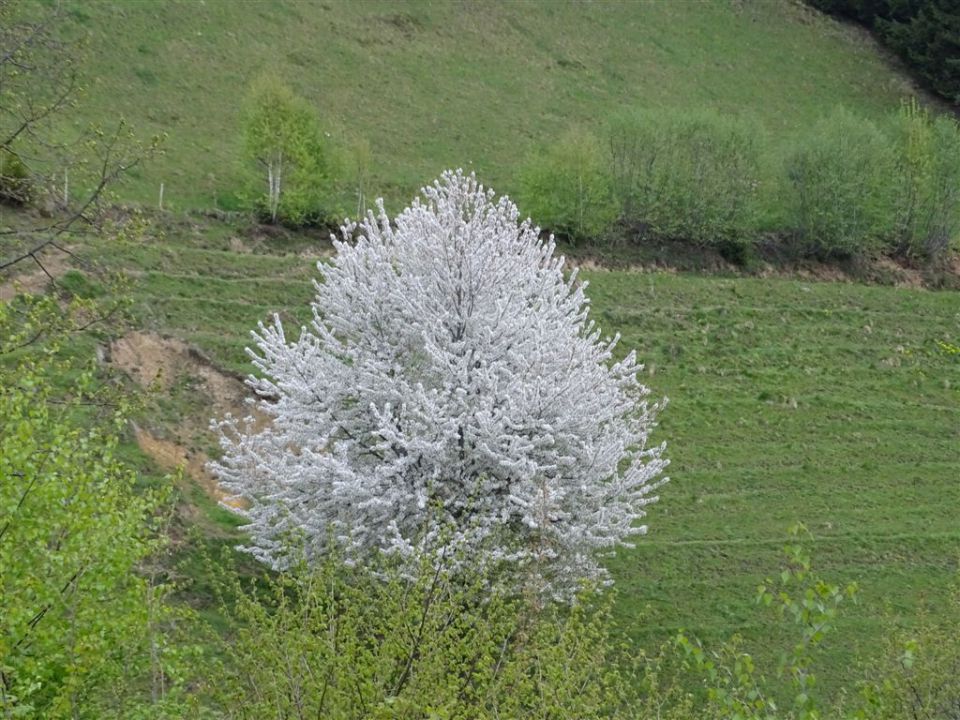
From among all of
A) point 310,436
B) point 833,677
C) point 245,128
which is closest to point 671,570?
point 833,677

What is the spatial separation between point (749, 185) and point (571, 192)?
8.77 m

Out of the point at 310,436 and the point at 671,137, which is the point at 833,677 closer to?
the point at 310,436

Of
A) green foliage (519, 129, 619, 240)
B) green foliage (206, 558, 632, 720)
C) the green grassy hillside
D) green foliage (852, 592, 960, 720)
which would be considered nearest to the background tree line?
the green grassy hillside

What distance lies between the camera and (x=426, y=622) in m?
10.6

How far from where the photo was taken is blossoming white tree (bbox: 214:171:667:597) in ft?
59.2

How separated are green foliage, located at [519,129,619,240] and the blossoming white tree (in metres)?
25.4

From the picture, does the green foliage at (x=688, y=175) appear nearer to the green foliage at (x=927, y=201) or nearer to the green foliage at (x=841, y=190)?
the green foliage at (x=841, y=190)

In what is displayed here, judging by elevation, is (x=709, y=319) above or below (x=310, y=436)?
below

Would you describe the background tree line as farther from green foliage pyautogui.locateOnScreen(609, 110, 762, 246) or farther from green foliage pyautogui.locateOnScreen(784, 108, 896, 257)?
green foliage pyautogui.locateOnScreen(609, 110, 762, 246)

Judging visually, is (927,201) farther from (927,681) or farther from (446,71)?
(927,681)

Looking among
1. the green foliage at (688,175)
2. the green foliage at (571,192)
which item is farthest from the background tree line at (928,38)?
the green foliage at (571,192)

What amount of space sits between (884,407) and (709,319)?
6.76 metres

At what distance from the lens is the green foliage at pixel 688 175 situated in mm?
47594

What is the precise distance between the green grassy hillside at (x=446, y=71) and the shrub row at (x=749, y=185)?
588cm
